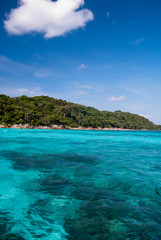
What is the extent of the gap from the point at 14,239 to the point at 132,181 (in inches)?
230

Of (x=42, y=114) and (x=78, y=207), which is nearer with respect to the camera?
(x=78, y=207)

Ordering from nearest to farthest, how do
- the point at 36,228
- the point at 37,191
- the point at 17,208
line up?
the point at 36,228 < the point at 17,208 < the point at 37,191

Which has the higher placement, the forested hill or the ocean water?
the forested hill

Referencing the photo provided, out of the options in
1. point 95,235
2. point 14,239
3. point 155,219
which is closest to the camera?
point 14,239

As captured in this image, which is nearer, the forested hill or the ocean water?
the ocean water

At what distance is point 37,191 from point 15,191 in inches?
36.2

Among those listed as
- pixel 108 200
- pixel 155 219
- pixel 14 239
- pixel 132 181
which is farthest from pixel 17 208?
pixel 132 181

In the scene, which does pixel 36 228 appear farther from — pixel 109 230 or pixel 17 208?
pixel 109 230

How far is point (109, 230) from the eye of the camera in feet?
12.2

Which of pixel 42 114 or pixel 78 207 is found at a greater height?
pixel 42 114

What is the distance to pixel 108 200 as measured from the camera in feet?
17.1

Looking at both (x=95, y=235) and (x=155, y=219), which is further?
(x=155, y=219)

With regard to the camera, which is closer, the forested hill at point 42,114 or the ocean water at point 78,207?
the ocean water at point 78,207

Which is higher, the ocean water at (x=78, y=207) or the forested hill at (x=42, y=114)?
the forested hill at (x=42, y=114)
